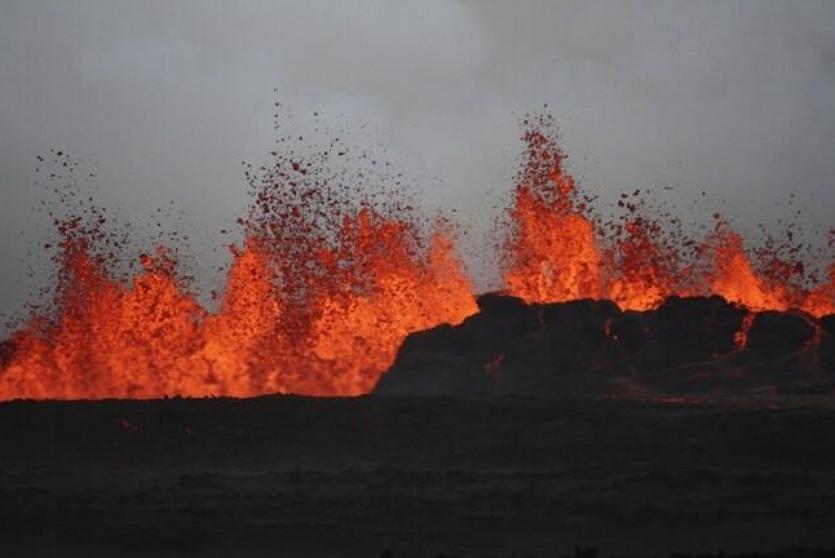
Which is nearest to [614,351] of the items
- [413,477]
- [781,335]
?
[781,335]

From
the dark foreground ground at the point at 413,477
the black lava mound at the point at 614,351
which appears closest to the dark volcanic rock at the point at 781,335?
the black lava mound at the point at 614,351

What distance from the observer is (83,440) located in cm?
3981

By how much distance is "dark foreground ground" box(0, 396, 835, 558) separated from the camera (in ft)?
78.8

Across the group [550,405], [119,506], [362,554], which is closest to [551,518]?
[362,554]

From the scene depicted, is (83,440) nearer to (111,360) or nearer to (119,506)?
(119,506)

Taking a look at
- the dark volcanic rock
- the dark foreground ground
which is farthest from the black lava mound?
the dark foreground ground

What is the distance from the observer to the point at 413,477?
31.0 m

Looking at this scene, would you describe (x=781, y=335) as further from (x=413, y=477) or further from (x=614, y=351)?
(x=413, y=477)

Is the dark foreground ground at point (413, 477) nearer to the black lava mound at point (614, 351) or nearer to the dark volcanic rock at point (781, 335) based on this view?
the black lava mound at point (614, 351)

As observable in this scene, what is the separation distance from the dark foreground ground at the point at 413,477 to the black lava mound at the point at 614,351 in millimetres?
9928

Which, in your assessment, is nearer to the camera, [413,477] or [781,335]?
[413,477]

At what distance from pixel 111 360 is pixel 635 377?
82.9ft

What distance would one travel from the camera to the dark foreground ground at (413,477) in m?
24.0

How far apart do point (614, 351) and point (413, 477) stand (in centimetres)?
2466
